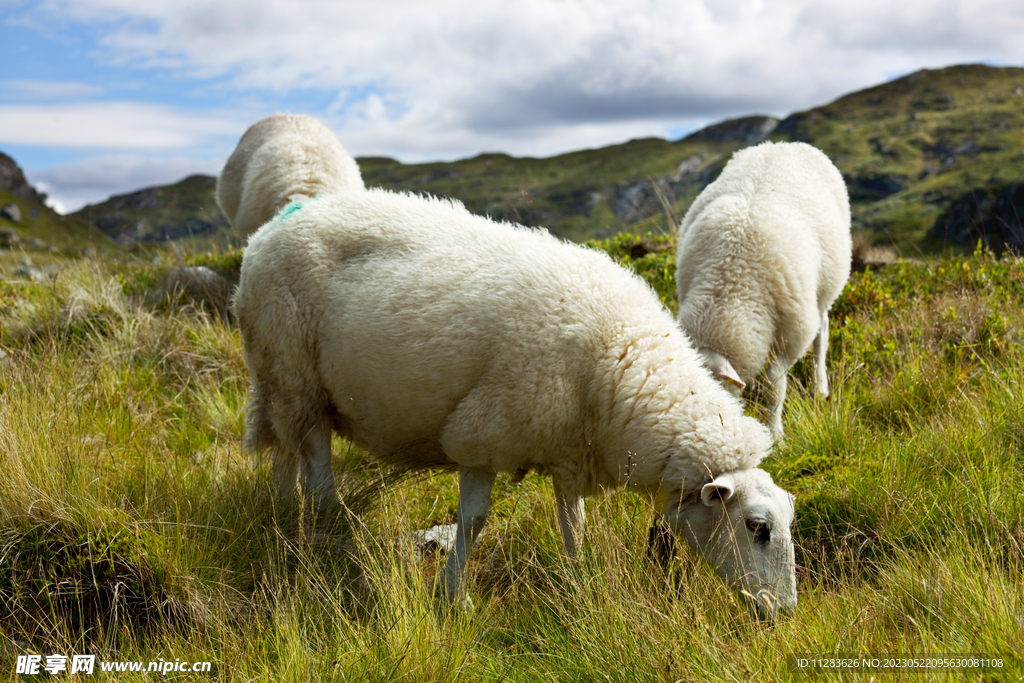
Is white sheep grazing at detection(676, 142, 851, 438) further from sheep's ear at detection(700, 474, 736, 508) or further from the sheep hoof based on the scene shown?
the sheep hoof

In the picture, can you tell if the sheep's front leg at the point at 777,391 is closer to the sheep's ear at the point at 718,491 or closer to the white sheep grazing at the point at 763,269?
the white sheep grazing at the point at 763,269

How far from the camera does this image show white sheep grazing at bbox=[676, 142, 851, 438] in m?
5.21

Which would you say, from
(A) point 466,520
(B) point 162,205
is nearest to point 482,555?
(A) point 466,520

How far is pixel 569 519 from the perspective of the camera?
370cm

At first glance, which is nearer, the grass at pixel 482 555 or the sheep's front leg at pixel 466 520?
the grass at pixel 482 555

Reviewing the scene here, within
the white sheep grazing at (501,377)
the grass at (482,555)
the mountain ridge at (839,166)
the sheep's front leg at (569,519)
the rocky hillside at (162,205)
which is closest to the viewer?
the grass at (482,555)

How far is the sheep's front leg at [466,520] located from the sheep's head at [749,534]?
1.06 metres

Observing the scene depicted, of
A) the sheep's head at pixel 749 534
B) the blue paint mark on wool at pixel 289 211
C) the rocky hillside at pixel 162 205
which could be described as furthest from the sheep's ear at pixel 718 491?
the rocky hillside at pixel 162 205

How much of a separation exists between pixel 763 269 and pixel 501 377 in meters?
3.01

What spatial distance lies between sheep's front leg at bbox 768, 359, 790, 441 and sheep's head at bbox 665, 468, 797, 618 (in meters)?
1.87

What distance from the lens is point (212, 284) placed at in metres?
8.00

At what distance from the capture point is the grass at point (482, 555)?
2.71 metres

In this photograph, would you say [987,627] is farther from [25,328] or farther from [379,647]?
[25,328]

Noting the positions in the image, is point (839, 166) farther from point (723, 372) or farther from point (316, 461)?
point (316, 461)
